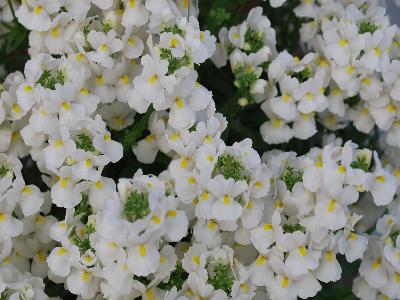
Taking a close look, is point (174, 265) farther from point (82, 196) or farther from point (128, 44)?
point (128, 44)

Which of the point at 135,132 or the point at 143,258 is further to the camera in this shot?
the point at 135,132

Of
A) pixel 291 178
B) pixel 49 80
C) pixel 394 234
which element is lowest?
pixel 394 234

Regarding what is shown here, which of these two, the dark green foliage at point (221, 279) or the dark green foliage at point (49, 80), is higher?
the dark green foliage at point (49, 80)

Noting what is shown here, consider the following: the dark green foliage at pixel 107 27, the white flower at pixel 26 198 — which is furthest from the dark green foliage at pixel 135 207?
the dark green foliage at pixel 107 27

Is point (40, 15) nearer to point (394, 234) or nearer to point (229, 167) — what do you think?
point (229, 167)

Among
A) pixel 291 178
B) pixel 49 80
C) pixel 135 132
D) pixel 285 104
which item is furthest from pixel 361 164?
pixel 49 80

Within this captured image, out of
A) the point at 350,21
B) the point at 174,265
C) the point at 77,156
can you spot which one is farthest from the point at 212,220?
the point at 350,21

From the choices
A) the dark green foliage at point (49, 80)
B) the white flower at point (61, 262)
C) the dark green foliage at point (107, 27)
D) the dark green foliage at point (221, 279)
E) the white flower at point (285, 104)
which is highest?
the dark green foliage at point (107, 27)

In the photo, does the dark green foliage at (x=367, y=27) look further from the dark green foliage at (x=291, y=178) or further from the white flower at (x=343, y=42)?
the dark green foliage at (x=291, y=178)

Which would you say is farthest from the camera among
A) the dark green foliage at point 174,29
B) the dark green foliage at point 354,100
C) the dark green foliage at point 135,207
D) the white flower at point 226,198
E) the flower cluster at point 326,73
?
the dark green foliage at point 354,100
